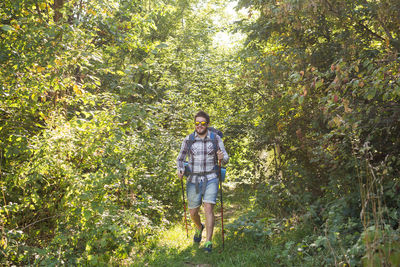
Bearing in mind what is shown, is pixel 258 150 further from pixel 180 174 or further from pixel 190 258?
pixel 190 258

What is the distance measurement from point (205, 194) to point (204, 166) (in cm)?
46

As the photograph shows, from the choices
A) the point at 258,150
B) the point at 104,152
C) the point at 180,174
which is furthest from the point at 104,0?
the point at 258,150

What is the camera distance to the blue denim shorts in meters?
5.85

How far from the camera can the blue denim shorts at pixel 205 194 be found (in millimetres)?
5848

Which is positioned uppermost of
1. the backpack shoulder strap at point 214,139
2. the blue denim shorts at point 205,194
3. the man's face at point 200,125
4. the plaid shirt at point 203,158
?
the man's face at point 200,125

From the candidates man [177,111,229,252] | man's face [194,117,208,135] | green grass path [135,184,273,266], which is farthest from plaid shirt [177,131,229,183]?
green grass path [135,184,273,266]

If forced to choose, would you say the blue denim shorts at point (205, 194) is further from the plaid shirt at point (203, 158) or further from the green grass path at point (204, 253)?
the green grass path at point (204, 253)

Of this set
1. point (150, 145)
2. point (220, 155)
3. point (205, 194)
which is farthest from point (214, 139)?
point (150, 145)

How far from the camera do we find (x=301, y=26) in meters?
6.95

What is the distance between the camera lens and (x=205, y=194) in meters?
5.89

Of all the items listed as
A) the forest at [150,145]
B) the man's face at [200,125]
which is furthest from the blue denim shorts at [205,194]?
the man's face at [200,125]

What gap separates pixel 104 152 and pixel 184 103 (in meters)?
5.90

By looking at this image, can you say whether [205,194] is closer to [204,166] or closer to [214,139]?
[204,166]

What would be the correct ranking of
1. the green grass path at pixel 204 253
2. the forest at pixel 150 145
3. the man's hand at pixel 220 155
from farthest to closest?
the man's hand at pixel 220 155
the green grass path at pixel 204 253
the forest at pixel 150 145
